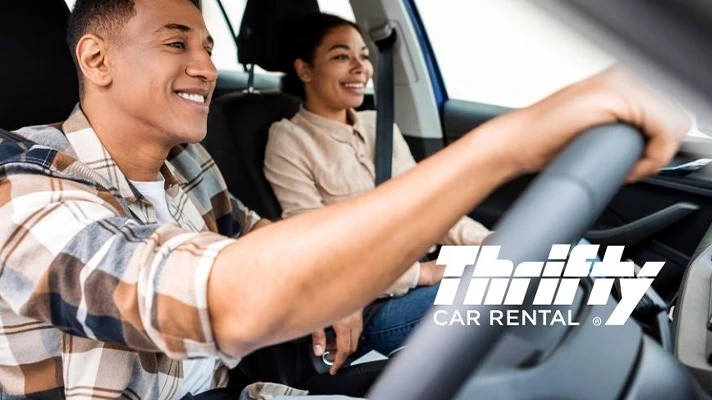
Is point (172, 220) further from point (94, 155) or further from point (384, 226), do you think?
point (384, 226)

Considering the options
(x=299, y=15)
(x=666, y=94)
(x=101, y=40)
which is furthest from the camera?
(x=299, y=15)

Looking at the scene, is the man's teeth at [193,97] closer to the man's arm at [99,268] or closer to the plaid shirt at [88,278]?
the plaid shirt at [88,278]

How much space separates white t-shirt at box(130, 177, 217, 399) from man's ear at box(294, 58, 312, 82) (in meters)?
1.07

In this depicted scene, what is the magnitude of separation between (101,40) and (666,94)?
1059 mm

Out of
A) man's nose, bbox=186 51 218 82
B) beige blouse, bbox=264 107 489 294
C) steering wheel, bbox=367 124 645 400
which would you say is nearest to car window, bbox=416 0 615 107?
beige blouse, bbox=264 107 489 294

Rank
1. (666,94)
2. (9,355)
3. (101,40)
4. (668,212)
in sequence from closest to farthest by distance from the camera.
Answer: (666,94), (9,355), (101,40), (668,212)

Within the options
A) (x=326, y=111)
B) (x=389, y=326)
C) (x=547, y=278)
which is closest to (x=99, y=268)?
(x=547, y=278)

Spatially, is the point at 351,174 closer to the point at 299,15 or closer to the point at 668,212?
the point at 299,15

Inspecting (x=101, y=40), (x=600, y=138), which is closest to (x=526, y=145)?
(x=600, y=138)

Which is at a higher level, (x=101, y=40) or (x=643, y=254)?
(x=101, y=40)

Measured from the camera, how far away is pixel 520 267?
25.4 inches

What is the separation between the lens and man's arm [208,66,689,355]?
0.65 meters

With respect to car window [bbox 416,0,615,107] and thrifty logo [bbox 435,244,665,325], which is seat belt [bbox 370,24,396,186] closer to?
car window [bbox 416,0,615,107]

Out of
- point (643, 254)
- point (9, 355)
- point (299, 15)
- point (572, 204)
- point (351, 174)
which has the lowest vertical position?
point (643, 254)
